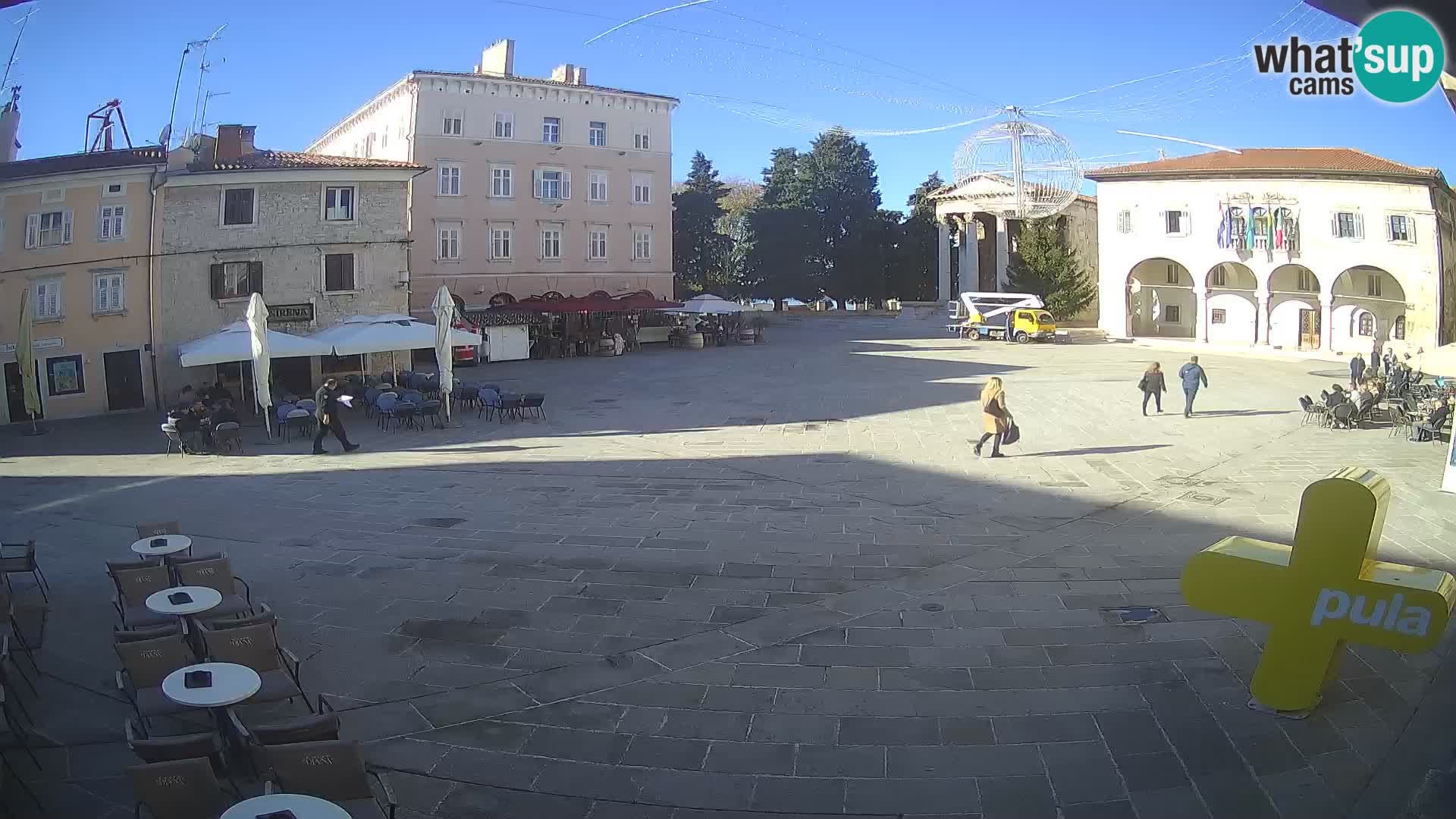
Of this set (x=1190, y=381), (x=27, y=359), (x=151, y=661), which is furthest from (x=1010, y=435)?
(x=27, y=359)

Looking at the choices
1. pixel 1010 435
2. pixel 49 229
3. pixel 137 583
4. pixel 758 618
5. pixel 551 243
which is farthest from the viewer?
pixel 551 243

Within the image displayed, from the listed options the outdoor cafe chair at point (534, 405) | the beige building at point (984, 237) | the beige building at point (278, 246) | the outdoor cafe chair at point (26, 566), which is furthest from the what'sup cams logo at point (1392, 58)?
the beige building at point (984, 237)

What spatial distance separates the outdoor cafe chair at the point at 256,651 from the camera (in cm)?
Answer: 634

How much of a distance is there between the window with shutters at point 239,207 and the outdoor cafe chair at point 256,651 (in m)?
21.1

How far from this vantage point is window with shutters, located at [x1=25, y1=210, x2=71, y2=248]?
21359 mm

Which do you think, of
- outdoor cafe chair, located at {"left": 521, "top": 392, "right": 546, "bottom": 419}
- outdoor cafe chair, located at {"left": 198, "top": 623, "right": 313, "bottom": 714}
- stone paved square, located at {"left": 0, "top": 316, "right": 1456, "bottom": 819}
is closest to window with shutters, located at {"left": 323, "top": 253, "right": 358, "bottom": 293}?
outdoor cafe chair, located at {"left": 521, "top": 392, "right": 546, "bottom": 419}

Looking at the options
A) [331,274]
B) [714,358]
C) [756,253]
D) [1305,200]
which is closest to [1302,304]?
[1305,200]

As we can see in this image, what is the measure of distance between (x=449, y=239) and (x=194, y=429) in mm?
23998

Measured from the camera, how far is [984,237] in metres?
59.9

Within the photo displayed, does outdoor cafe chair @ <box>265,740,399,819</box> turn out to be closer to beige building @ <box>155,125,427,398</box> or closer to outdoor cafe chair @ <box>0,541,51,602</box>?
outdoor cafe chair @ <box>0,541,51,602</box>

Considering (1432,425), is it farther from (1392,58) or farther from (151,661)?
(151,661)

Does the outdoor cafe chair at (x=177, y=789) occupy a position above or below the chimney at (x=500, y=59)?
below

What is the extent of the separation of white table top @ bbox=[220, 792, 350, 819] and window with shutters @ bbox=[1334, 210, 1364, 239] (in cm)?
3893

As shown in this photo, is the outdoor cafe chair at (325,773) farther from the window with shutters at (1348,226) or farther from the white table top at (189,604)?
Answer: the window with shutters at (1348,226)
